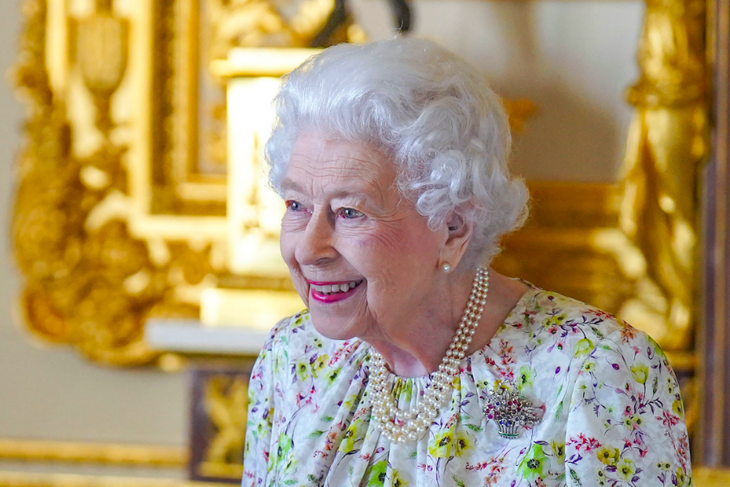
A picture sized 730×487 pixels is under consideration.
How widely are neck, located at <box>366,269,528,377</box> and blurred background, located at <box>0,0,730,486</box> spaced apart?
1096 mm

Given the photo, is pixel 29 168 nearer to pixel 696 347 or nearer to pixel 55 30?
pixel 55 30

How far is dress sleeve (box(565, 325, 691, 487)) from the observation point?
3.69ft

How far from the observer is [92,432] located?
2992 mm

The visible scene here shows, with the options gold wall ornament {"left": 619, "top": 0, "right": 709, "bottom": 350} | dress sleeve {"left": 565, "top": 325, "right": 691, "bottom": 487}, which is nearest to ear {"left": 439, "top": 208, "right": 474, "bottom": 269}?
dress sleeve {"left": 565, "top": 325, "right": 691, "bottom": 487}

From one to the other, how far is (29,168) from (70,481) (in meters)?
1.06

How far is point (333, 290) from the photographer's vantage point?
3.98 feet

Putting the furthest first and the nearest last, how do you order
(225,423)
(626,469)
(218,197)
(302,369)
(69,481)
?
(69,481), (218,197), (225,423), (302,369), (626,469)

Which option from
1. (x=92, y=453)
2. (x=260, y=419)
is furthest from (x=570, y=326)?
(x=92, y=453)

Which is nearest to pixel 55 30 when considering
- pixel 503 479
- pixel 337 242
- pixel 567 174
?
pixel 567 174

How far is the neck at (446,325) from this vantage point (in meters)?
1.28

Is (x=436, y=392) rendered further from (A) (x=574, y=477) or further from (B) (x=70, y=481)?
(B) (x=70, y=481)

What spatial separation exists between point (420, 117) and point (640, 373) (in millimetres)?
448

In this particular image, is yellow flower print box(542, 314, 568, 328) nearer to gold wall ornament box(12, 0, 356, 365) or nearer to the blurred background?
the blurred background

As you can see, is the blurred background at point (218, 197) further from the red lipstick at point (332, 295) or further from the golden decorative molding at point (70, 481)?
the red lipstick at point (332, 295)
